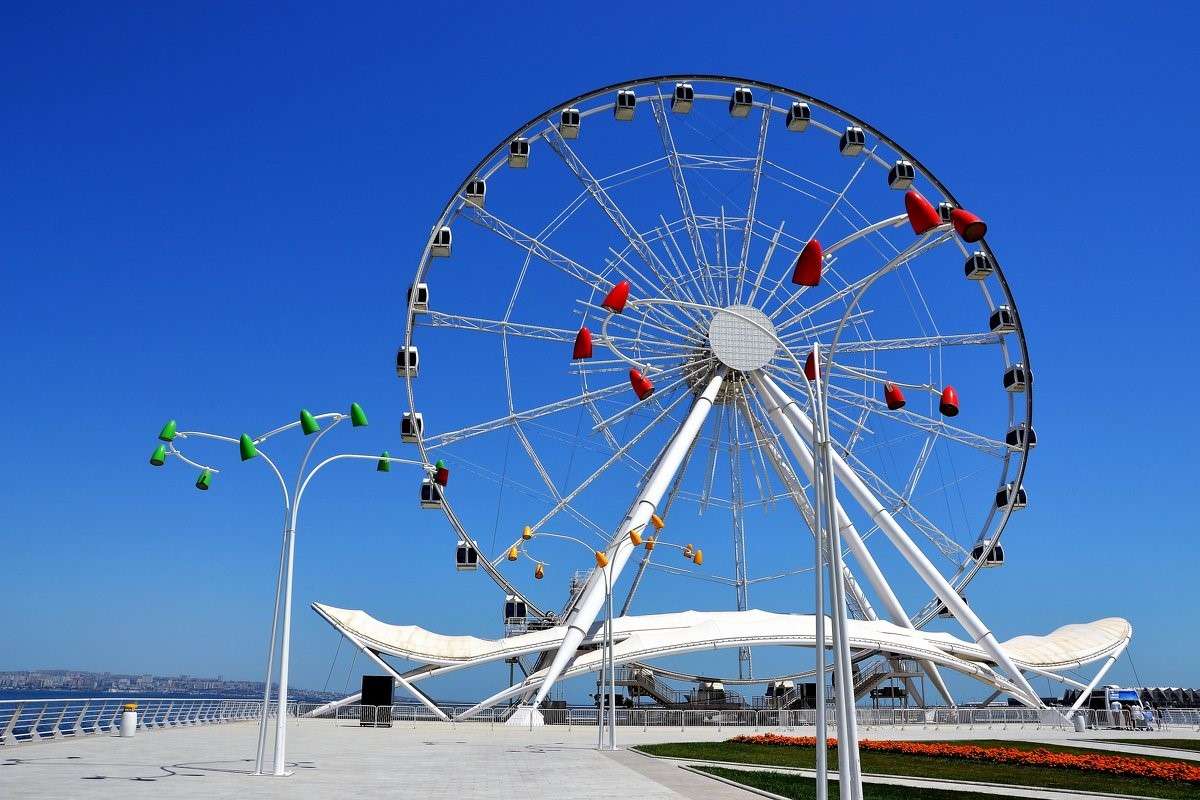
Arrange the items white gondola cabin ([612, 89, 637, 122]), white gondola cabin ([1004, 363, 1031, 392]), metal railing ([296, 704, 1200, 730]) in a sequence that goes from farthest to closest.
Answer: white gondola cabin ([1004, 363, 1031, 392]) < white gondola cabin ([612, 89, 637, 122]) < metal railing ([296, 704, 1200, 730])

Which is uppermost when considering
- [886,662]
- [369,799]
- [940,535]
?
[940,535]

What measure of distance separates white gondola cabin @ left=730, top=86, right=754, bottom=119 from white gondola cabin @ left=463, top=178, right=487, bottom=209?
10128 mm

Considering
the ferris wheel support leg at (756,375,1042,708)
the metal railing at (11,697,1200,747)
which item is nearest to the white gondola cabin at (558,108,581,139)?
the ferris wheel support leg at (756,375,1042,708)

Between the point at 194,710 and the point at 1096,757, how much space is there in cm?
2970

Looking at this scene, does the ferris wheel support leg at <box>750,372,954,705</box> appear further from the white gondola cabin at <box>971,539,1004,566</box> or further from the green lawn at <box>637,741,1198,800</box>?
the green lawn at <box>637,741,1198,800</box>

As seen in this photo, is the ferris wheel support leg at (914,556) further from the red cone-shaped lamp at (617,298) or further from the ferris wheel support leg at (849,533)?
the red cone-shaped lamp at (617,298)

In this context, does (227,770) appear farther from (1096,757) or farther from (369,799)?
(1096,757)

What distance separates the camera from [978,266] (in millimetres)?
39375

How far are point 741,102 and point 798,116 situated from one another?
2328mm

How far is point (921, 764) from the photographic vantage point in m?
20.9

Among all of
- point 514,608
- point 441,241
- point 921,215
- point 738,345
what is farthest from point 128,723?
point 921,215

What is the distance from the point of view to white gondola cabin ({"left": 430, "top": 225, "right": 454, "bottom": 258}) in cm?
3766

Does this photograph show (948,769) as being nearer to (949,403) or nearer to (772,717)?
(949,403)

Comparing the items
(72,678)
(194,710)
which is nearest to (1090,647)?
(194,710)
